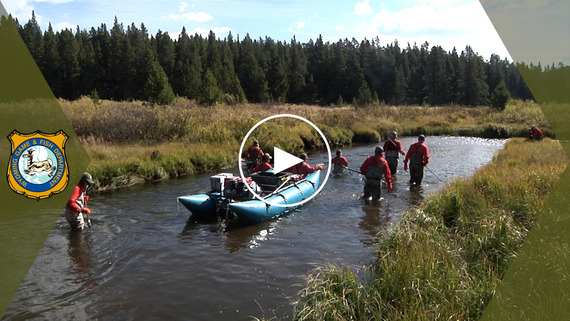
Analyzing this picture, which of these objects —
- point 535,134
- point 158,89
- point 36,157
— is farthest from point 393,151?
point 158,89

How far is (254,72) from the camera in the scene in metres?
61.7

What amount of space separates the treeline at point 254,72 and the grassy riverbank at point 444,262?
42.7 m

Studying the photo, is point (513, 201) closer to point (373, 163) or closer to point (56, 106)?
point (373, 163)

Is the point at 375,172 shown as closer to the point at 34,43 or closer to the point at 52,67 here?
the point at 52,67

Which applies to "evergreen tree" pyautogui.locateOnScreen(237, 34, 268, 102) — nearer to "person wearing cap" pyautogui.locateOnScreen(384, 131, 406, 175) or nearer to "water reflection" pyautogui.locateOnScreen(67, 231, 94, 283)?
"person wearing cap" pyautogui.locateOnScreen(384, 131, 406, 175)

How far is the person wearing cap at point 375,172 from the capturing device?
1202cm

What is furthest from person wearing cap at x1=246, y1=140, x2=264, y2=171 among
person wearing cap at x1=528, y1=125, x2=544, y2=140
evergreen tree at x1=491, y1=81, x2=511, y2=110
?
evergreen tree at x1=491, y1=81, x2=511, y2=110

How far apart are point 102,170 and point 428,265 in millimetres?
11914

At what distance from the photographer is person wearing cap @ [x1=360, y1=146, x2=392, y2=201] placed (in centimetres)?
1202

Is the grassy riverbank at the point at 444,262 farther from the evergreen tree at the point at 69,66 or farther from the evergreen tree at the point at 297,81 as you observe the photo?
the evergreen tree at the point at 69,66

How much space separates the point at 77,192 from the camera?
9.41 metres

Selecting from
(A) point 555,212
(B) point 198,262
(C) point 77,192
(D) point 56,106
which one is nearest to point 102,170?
(C) point 77,192

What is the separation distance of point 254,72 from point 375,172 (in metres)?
51.8

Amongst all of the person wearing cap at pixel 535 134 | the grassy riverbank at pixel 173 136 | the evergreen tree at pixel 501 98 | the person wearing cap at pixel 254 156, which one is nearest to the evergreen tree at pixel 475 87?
the evergreen tree at pixel 501 98
